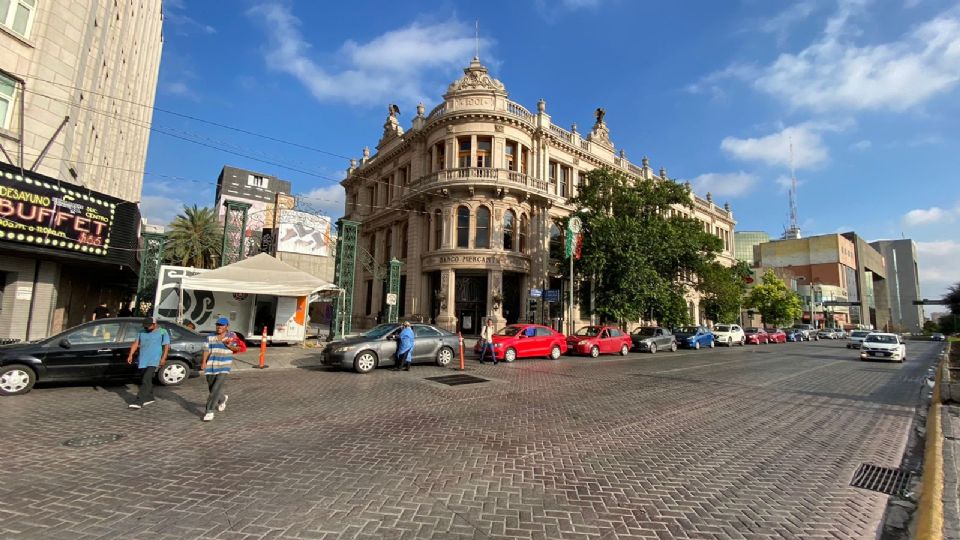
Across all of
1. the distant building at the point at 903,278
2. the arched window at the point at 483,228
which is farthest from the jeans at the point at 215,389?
the distant building at the point at 903,278

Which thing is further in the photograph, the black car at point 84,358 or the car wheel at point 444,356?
the car wheel at point 444,356

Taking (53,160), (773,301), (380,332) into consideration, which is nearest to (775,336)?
(773,301)

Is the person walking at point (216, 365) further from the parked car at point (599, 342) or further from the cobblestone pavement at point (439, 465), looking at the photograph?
the parked car at point (599, 342)

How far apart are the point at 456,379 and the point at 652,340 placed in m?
16.1

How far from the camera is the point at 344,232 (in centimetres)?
2162

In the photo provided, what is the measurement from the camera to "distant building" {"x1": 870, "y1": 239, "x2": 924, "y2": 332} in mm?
139375

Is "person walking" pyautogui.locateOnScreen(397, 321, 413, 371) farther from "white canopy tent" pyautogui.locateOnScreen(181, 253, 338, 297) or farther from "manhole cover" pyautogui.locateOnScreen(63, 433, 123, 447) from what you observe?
"manhole cover" pyautogui.locateOnScreen(63, 433, 123, 447)

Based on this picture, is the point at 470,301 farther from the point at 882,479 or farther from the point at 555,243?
the point at 882,479

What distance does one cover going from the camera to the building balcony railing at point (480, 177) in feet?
87.2

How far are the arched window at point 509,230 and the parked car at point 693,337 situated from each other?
1299 cm

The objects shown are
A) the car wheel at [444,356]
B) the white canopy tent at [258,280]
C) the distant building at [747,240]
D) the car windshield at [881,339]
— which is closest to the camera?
the car wheel at [444,356]

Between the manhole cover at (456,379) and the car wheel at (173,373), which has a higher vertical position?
the car wheel at (173,373)

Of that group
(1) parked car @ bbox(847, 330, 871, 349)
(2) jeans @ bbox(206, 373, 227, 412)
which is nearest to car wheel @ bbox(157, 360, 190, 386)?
(2) jeans @ bbox(206, 373, 227, 412)

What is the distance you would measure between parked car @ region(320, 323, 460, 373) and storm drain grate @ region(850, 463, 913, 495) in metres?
10.8
